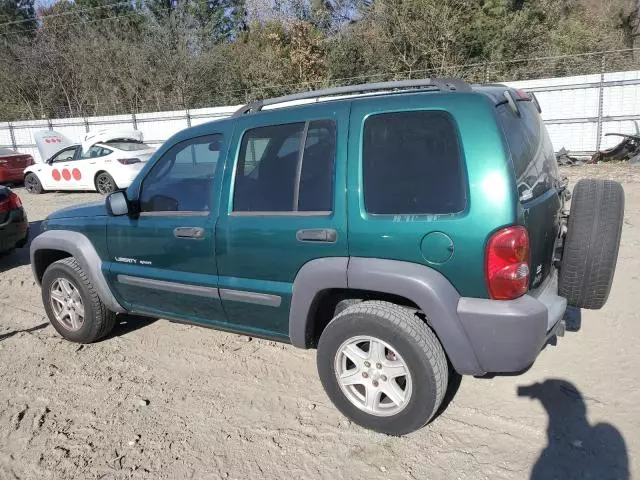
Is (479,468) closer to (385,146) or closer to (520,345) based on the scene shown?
(520,345)

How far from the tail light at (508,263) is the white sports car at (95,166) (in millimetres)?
11161

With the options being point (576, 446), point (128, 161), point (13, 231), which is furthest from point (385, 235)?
point (128, 161)

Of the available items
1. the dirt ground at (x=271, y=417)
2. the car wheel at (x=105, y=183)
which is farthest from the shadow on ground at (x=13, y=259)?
the car wheel at (x=105, y=183)

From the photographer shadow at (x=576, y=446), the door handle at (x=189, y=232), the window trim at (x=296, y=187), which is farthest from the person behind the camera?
the door handle at (x=189, y=232)

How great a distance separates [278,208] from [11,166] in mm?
15997

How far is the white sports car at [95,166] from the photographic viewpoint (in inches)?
486

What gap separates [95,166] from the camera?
41.2 feet

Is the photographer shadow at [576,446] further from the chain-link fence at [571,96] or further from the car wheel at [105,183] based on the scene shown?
the chain-link fence at [571,96]

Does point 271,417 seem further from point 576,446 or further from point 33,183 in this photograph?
point 33,183

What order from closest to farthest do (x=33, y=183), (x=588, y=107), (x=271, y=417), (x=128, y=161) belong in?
(x=271, y=417), (x=128, y=161), (x=588, y=107), (x=33, y=183)

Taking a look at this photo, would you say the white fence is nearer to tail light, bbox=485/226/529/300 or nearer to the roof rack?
the roof rack

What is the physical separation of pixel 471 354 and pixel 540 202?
34.1 inches

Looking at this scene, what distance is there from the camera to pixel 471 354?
255 cm

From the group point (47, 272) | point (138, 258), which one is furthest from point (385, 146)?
point (47, 272)
